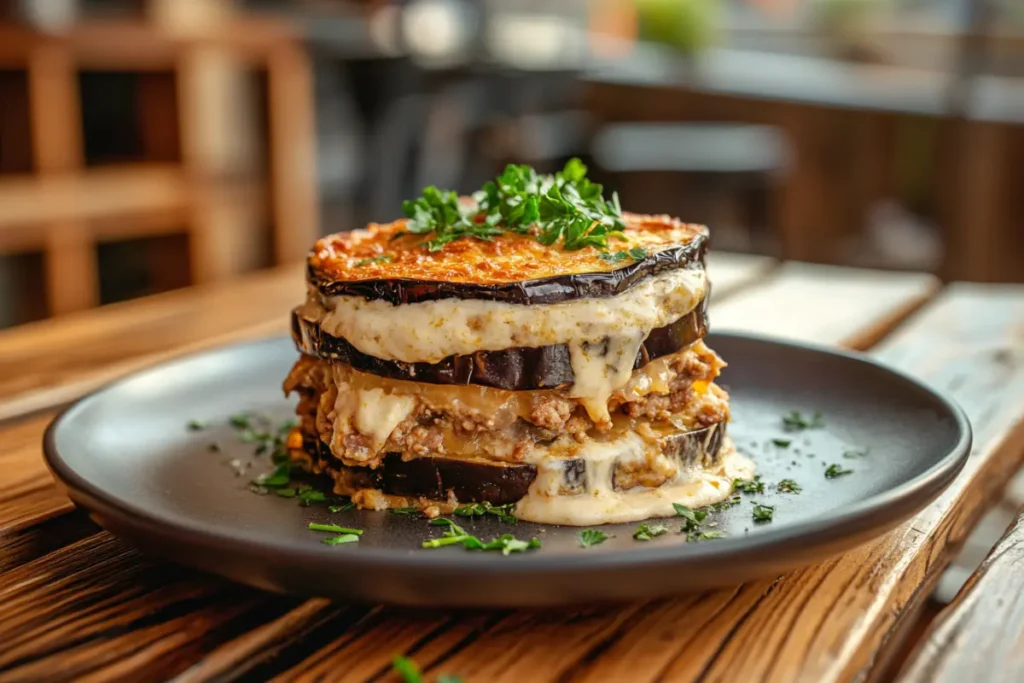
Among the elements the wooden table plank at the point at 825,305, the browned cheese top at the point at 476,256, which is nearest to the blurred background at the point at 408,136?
the wooden table plank at the point at 825,305

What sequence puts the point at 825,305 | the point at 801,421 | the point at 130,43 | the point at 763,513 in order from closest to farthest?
the point at 763,513, the point at 801,421, the point at 825,305, the point at 130,43

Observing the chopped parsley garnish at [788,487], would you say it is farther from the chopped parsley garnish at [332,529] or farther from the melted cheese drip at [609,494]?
the chopped parsley garnish at [332,529]

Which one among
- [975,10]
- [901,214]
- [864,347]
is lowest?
[901,214]

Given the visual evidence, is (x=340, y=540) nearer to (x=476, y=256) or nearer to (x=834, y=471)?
(x=476, y=256)

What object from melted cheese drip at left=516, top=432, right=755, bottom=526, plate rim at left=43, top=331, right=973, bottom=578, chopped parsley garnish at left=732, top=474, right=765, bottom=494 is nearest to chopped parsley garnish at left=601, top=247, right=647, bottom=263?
melted cheese drip at left=516, top=432, right=755, bottom=526

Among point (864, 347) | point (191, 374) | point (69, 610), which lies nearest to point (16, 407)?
point (191, 374)

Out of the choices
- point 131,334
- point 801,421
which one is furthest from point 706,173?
point 801,421

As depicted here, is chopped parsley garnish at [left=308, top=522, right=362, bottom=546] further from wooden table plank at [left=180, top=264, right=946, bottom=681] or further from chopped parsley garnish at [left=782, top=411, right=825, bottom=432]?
chopped parsley garnish at [left=782, top=411, right=825, bottom=432]

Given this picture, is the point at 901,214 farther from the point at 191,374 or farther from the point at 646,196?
the point at 191,374
